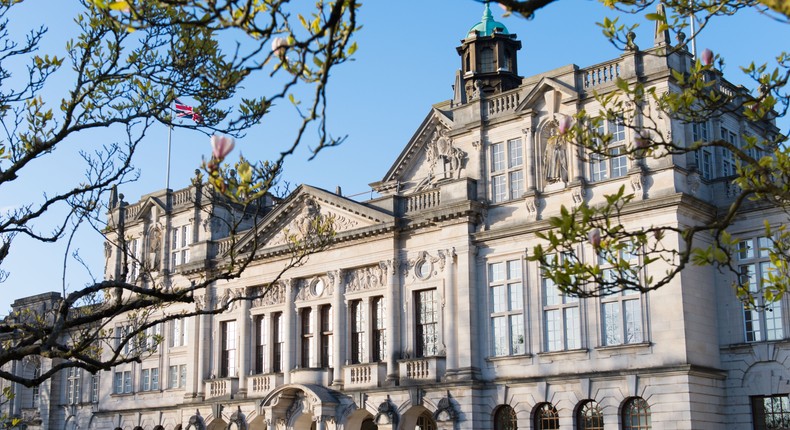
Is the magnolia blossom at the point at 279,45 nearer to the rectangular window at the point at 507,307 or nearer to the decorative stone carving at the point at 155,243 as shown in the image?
the rectangular window at the point at 507,307

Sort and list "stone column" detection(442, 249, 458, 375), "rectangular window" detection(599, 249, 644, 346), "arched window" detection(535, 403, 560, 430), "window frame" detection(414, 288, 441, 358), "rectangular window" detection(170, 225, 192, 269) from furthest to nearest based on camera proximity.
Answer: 1. "rectangular window" detection(170, 225, 192, 269)
2. "window frame" detection(414, 288, 441, 358)
3. "stone column" detection(442, 249, 458, 375)
4. "arched window" detection(535, 403, 560, 430)
5. "rectangular window" detection(599, 249, 644, 346)

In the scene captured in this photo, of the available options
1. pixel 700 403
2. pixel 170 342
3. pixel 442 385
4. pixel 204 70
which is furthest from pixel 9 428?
pixel 170 342

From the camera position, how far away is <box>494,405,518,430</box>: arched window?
104ft

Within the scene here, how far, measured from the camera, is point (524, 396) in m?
31.2

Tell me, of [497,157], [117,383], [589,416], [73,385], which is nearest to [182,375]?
[117,383]

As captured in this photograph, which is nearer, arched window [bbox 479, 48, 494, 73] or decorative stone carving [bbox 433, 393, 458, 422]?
decorative stone carving [bbox 433, 393, 458, 422]

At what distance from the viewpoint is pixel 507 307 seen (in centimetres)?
3225

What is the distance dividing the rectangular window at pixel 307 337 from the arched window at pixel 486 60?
40.7 feet

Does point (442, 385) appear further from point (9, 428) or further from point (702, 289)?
point (9, 428)

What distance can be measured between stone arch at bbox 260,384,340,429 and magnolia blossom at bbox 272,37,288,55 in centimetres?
2678

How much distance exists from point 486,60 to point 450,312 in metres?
13.1

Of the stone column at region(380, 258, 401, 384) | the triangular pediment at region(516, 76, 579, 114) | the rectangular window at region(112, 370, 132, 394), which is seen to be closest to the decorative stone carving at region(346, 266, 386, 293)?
the stone column at region(380, 258, 401, 384)

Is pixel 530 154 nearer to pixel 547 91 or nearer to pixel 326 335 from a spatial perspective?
pixel 547 91

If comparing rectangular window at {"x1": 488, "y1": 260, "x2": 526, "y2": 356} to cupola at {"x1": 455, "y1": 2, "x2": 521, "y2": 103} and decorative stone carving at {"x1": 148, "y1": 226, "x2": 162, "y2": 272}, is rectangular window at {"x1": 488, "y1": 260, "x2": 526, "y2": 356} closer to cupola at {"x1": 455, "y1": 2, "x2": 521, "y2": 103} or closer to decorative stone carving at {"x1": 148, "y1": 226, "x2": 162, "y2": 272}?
cupola at {"x1": 455, "y1": 2, "x2": 521, "y2": 103}
